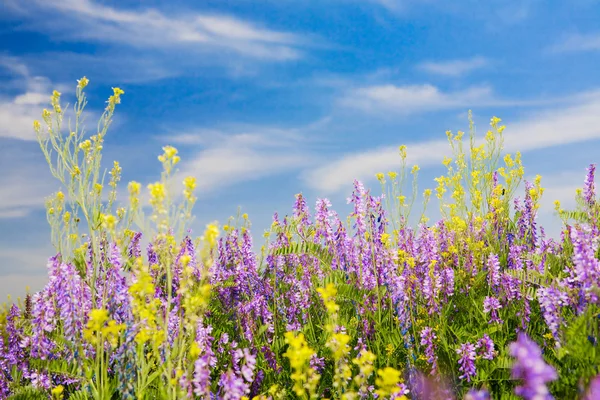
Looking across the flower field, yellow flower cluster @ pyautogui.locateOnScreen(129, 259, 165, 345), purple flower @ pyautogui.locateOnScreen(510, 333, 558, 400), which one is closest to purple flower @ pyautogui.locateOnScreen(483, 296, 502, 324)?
the flower field

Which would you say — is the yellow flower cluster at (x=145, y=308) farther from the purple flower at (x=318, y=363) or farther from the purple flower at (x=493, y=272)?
the purple flower at (x=493, y=272)

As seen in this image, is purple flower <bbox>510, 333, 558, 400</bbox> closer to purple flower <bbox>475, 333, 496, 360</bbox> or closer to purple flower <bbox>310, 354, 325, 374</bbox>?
purple flower <bbox>475, 333, 496, 360</bbox>

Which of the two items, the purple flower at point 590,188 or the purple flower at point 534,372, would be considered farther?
the purple flower at point 590,188

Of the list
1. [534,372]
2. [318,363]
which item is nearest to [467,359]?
[318,363]

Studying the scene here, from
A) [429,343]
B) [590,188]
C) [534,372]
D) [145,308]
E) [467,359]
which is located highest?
[590,188]

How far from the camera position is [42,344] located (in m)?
4.64

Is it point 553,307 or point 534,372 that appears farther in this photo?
point 553,307

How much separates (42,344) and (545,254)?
4809 millimetres

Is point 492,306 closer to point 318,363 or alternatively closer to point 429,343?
point 429,343

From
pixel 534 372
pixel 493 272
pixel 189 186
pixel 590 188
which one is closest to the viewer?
pixel 534 372

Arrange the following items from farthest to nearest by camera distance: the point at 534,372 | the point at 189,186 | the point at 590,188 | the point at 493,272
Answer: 1. the point at 590,188
2. the point at 493,272
3. the point at 189,186
4. the point at 534,372

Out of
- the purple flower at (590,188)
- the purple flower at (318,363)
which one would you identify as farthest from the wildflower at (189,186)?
the purple flower at (590,188)

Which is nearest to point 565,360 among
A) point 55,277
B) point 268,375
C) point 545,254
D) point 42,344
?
point 545,254

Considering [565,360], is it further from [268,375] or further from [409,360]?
[268,375]
